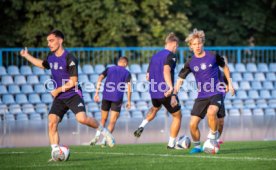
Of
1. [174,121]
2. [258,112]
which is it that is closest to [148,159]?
[174,121]

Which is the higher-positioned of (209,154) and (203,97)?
(203,97)

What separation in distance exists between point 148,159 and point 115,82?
586cm

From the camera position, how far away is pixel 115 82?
19.4m

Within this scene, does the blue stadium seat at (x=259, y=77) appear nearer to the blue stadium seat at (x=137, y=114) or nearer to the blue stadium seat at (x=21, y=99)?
the blue stadium seat at (x=137, y=114)

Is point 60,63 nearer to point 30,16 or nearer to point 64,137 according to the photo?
point 64,137

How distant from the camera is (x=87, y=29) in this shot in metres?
29.9

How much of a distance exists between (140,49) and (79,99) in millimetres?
13519

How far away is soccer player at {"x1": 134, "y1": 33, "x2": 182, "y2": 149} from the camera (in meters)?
16.4

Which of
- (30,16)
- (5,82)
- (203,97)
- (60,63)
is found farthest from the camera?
(30,16)

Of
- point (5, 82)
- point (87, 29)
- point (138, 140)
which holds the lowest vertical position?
point (138, 140)

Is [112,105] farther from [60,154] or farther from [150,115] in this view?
[60,154]

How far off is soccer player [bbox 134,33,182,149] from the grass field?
624 mm

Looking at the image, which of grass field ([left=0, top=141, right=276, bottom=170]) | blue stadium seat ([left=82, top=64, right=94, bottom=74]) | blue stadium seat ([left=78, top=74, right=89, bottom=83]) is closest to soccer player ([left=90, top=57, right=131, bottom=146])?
grass field ([left=0, top=141, right=276, bottom=170])

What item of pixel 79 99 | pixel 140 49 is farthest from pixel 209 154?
pixel 140 49
